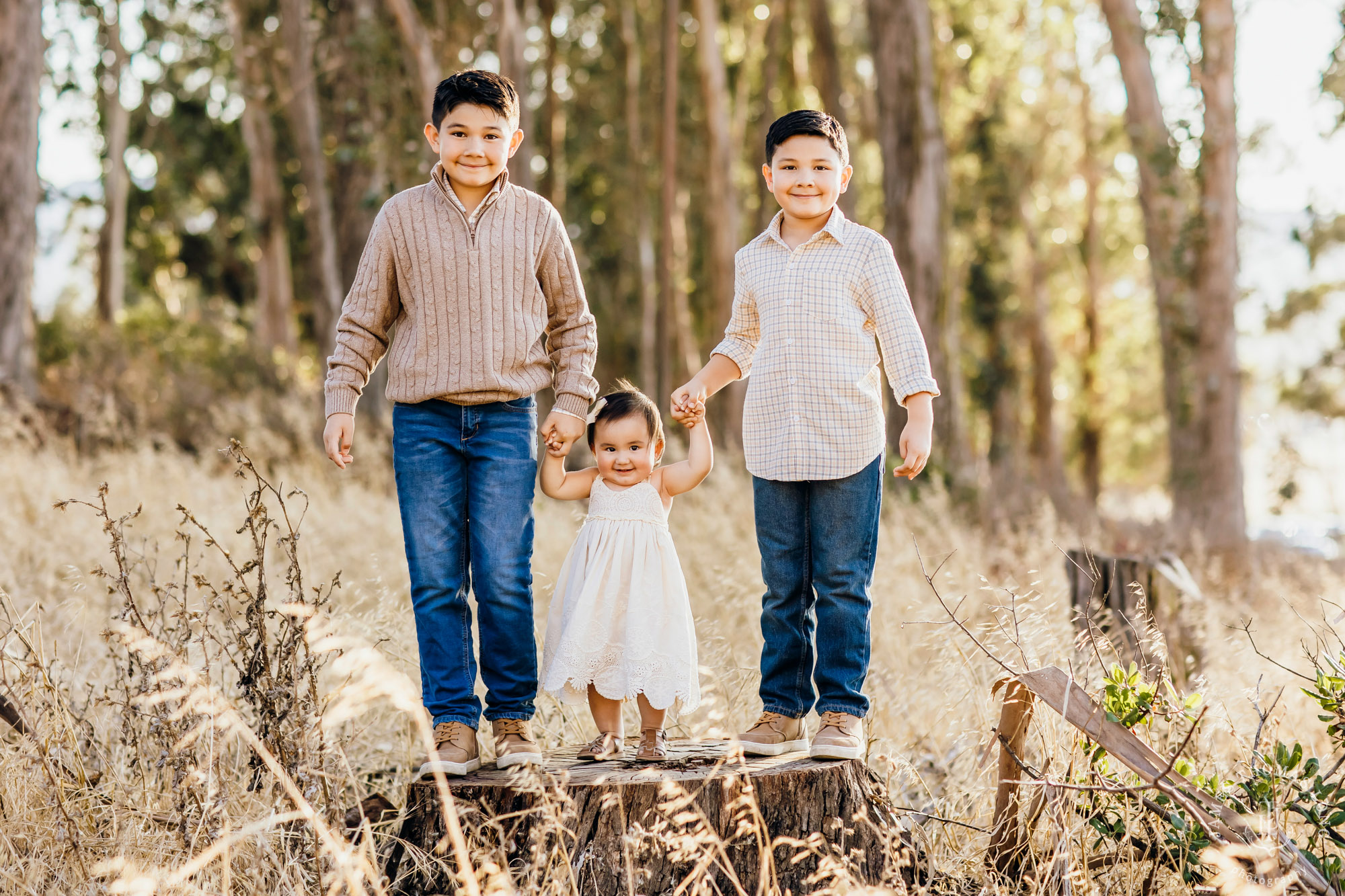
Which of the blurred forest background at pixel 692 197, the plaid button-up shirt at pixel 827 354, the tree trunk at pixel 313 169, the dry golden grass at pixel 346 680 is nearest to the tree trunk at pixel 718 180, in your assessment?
the blurred forest background at pixel 692 197

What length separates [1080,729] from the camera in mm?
2871

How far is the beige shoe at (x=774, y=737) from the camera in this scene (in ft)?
10.4

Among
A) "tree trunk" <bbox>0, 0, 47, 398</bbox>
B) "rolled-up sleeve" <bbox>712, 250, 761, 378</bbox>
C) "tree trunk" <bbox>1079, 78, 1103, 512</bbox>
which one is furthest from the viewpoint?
"tree trunk" <bbox>1079, 78, 1103, 512</bbox>

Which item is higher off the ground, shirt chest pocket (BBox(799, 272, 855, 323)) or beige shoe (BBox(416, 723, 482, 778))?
shirt chest pocket (BBox(799, 272, 855, 323))

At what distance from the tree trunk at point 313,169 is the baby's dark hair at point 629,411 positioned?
8661 millimetres

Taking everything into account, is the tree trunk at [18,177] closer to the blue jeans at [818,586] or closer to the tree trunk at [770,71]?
the blue jeans at [818,586]

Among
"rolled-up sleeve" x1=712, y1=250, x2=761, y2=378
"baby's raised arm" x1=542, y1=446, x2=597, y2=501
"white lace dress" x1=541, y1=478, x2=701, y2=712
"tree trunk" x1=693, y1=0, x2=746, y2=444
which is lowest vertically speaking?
"white lace dress" x1=541, y1=478, x2=701, y2=712

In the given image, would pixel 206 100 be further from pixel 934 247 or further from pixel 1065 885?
pixel 1065 885

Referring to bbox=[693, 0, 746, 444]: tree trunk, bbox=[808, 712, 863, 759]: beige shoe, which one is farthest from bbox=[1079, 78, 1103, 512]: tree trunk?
bbox=[808, 712, 863, 759]: beige shoe

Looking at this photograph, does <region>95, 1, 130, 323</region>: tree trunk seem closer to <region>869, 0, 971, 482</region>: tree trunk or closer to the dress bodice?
<region>869, 0, 971, 482</region>: tree trunk

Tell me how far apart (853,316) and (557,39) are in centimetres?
1702

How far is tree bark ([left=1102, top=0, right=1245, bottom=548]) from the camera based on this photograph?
10227mm

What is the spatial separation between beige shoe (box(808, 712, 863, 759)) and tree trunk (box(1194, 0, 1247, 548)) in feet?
26.2

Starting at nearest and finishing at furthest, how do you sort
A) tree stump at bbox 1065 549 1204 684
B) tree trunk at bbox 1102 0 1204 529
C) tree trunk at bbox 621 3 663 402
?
tree stump at bbox 1065 549 1204 684
tree trunk at bbox 1102 0 1204 529
tree trunk at bbox 621 3 663 402
